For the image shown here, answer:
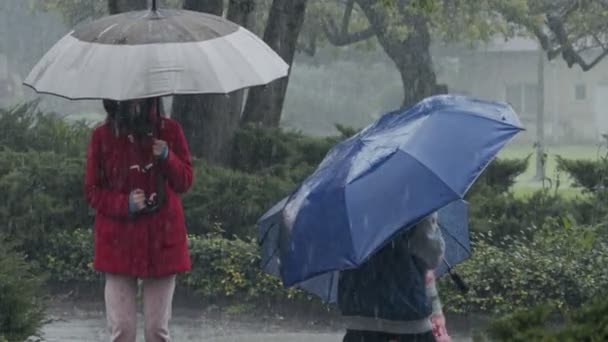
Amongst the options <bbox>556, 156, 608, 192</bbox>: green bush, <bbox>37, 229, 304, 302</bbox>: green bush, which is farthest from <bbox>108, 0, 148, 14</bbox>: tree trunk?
<bbox>556, 156, 608, 192</bbox>: green bush

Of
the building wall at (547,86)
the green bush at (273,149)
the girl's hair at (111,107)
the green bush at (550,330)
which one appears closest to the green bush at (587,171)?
the green bush at (273,149)

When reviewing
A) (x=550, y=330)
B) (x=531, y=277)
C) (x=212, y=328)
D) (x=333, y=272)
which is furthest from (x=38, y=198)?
(x=550, y=330)

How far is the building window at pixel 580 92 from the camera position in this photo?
62.2 metres

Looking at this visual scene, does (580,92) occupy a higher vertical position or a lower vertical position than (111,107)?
lower

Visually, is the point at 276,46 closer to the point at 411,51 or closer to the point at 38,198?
the point at 38,198

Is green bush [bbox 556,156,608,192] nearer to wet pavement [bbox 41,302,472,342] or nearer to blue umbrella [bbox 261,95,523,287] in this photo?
wet pavement [bbox 41,302,472,342]

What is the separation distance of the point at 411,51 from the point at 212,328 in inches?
753

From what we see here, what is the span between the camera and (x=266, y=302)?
10.8 metres

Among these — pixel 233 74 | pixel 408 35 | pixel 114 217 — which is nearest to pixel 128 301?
pixel 114 217

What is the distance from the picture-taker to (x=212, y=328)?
1041cm

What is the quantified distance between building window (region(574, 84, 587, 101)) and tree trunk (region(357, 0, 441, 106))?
1338 inches

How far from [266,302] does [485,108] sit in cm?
495

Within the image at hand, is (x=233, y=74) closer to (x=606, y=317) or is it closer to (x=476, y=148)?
(x=476, y=148)

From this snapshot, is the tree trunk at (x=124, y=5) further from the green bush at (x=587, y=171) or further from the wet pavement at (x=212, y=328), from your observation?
the green bush at (x=587, y=171)
